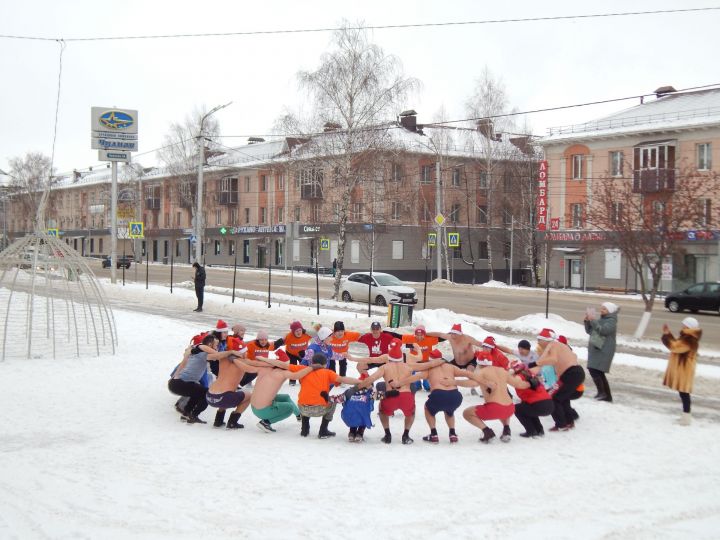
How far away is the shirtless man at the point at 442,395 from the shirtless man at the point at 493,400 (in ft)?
0.71

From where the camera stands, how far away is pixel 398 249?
58125mm

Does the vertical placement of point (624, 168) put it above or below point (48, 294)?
above

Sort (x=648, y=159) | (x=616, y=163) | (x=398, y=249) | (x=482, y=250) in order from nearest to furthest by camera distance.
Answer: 1. (x=648, y=159)
2. (x=616, y=163)
3. (x=398, y=249)
4. (x=482, y=250)

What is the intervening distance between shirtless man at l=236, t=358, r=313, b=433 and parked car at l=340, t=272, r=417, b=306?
1958 centimetres

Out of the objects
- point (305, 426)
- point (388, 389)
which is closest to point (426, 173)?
point (388, 389)

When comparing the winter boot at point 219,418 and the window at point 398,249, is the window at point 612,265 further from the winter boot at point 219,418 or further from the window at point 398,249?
the winter boot at point 219,418

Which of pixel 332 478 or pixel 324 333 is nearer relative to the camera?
pixel 332 478

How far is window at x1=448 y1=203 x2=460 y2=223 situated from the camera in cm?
5978

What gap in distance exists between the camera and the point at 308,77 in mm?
31953

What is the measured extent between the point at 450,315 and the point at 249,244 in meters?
47.4

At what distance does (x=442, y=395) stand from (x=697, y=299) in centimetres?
2404

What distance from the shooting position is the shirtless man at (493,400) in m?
10.1

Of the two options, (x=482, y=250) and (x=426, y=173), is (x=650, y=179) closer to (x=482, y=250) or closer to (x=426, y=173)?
(x=426, y=173)

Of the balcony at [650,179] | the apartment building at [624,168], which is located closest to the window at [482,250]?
the apartment building at [624,168]
